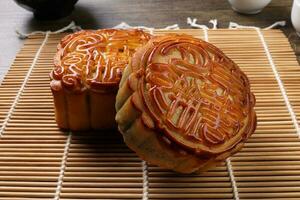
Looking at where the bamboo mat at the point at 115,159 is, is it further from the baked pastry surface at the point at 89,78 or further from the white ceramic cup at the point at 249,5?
the white ceramic cup at the point at 249,5

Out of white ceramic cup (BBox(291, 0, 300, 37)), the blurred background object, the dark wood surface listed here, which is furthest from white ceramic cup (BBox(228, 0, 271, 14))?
the blurred background object

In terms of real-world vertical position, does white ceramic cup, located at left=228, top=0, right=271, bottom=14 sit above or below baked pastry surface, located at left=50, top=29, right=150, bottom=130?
below

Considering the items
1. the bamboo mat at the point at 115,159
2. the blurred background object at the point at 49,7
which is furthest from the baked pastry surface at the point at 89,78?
the blurred background object at the point at 49,7

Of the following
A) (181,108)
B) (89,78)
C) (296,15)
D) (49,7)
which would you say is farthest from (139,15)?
(181,108)

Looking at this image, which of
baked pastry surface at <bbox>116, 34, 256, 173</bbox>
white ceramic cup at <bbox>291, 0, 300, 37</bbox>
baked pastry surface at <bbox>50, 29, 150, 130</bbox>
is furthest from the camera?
white ceramic cup at <bbox>291, 0, 300, 37</bbox>

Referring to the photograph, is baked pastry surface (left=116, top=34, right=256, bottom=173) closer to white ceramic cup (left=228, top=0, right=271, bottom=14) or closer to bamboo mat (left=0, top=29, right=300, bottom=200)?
bamboo mat (left=0, top=29, right=300, bottom=200)

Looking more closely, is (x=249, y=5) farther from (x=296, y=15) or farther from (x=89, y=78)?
(x=89, y=78)
